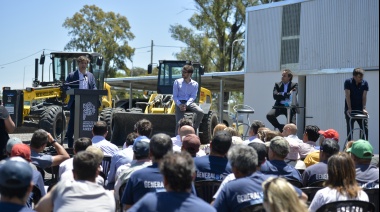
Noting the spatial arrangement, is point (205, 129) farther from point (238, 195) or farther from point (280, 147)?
point (238, 195)

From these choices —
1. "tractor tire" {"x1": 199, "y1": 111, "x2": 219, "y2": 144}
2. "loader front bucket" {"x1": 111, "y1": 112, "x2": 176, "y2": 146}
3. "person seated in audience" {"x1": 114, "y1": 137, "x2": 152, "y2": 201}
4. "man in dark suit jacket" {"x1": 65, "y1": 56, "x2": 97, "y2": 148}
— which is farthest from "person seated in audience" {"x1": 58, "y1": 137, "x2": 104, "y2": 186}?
"tractor tire" {"x1": 199, "y1": 111, "x2": 219, "y2": 144}

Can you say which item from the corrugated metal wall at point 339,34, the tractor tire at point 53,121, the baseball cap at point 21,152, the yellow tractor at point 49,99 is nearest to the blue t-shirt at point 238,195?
the baseball cap at point 21,152

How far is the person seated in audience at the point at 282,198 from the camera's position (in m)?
4.08

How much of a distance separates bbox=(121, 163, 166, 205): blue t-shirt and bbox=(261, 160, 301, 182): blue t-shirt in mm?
1597

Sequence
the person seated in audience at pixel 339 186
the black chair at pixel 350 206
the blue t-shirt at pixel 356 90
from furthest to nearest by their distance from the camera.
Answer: the blue t-shirt at pixel 356 90 < the person seated in audience at pixel 339 186 < the black chair at pixel 350 206

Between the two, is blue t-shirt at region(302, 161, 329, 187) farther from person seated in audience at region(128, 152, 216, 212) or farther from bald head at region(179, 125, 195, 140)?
person seated in audience at region(128, 152, 216, 212)

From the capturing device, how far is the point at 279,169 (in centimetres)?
695

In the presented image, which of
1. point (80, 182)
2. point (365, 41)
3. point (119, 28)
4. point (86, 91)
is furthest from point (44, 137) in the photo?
point (119, 28)

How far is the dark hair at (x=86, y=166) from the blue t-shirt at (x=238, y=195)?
39.3 inches

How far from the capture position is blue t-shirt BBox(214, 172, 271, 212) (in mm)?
5168

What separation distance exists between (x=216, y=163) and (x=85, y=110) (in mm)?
4802

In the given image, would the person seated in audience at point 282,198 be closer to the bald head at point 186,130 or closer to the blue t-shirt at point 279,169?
the blue t-shirt at point 279,169

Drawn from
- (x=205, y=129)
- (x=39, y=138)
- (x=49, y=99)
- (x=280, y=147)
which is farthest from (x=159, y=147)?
(x=49, y=99)

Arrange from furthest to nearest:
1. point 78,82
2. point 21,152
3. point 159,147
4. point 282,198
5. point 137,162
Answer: point 78,82
point 137,162
point 21,152
point 159,147
point 282,198
